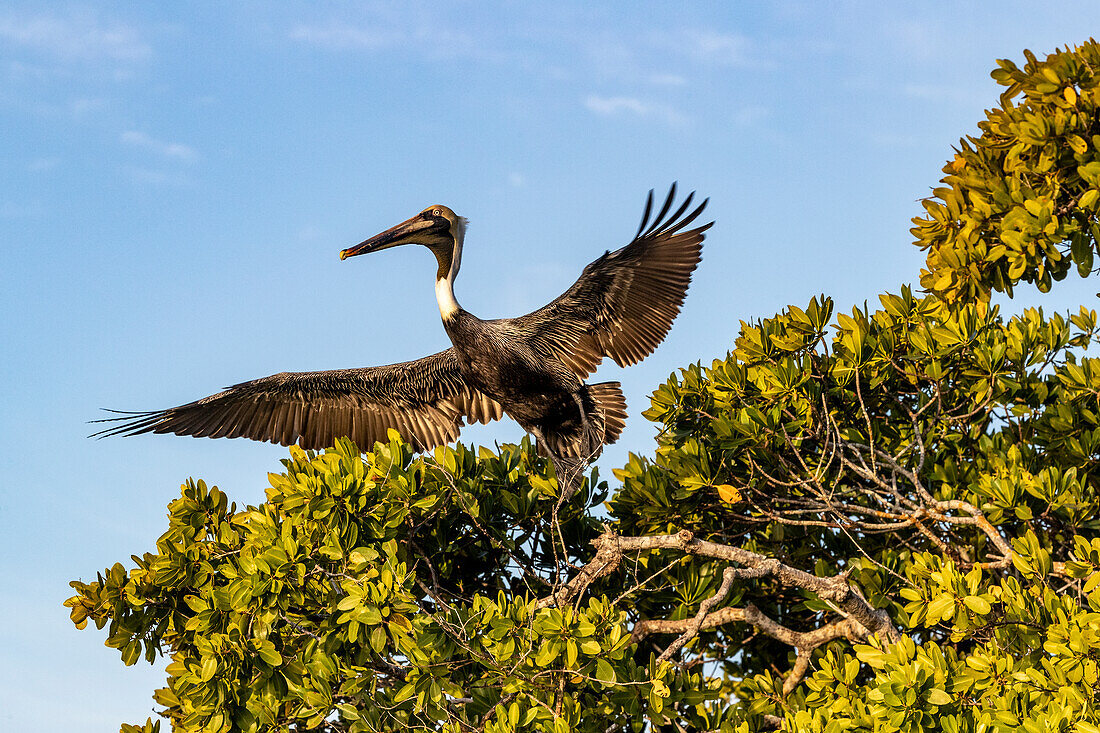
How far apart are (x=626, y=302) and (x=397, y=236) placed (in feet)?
7.17

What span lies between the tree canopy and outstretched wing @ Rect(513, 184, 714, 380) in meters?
1.40

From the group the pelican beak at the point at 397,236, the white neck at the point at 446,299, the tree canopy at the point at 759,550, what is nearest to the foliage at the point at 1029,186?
the tree canopy at the point at 759,550

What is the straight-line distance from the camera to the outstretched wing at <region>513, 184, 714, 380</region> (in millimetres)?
8875


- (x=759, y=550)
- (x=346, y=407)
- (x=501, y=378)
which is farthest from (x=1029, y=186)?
(x=346, y=407)

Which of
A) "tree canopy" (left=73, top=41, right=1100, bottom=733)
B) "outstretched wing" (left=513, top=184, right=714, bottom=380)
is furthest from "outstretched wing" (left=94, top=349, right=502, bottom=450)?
"tree canopy" (left=73, top=41, right=1100, bottom=733)

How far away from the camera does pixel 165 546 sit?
21.7 feet

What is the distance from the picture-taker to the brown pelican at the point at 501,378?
8.85 meters

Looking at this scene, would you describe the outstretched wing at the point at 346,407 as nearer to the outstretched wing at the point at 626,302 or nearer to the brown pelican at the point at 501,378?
the brown pelican at the point at 501,378

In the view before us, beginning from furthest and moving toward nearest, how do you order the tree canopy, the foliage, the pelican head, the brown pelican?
the pelican head
the brown pelican
the foliage
the tree canopy

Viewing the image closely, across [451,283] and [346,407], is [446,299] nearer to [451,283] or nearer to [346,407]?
[451,283]

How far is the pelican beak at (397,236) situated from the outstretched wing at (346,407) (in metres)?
1.04

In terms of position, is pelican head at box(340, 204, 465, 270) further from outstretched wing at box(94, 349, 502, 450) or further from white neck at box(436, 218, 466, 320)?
outstretched wing at box(94, 349, 502, 450)

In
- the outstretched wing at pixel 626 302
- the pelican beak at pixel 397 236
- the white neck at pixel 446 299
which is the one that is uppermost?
the pelican beak at pixel 397 236

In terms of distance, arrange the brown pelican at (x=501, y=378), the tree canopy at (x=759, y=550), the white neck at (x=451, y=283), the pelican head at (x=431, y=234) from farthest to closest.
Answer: the pelican head at (x=431, y=234) → the white neck at (x=451, y=283) → the brown pelican at (x=501, y=378) → the tree canopy at (x=759, y=550)
